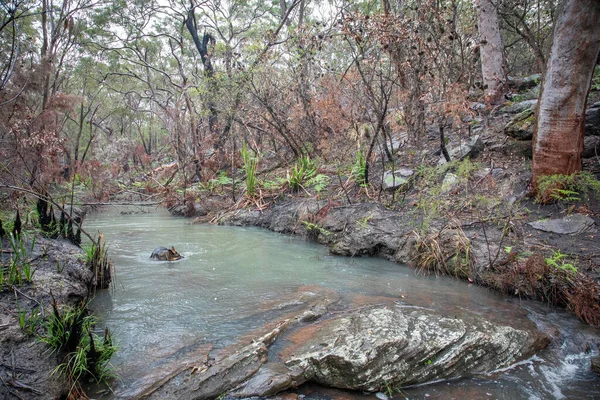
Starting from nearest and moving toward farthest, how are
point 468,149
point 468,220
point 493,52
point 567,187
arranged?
point 567,187 < point 468,220 < point 468,149 < point 493,52

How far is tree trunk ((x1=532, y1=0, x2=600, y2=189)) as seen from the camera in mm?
4688

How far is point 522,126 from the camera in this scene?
6.50 meters

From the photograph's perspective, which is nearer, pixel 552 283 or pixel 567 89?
pixel 552 283

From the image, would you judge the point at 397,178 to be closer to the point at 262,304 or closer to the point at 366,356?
the point at 262,304

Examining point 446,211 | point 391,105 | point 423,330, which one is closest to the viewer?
point 423,330

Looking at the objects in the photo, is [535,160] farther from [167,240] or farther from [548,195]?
[167,240]

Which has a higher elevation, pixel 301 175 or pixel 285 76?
pixel 285 76

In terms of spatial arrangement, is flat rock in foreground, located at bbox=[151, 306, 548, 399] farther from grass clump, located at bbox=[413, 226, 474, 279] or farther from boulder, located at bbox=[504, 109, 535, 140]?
boulder, located at bbox=[504, 109, 535, 140]

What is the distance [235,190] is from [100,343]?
27.2ft

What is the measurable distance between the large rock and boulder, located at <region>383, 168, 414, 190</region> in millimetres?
4268

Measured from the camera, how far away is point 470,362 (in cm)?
283

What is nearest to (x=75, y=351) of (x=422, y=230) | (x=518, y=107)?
(x=422, y=230)

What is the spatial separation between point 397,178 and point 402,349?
203 inches

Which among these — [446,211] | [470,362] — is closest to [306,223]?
[446,211]
